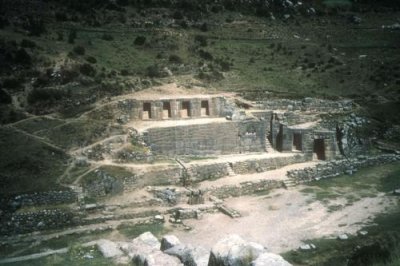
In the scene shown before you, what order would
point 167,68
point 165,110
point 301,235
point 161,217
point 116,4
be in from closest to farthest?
1. point 301,235
2. point 161,217
3. point 165,110
4. point 167,68
5. point 116,4

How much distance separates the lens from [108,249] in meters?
21.5

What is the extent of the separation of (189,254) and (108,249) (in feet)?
16.6

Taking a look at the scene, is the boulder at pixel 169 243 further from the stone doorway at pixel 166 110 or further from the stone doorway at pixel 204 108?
the stone doorway at pixel 204 108

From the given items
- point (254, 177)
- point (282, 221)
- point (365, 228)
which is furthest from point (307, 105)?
point (365, 228)

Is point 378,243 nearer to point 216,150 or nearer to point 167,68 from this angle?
point 216,150

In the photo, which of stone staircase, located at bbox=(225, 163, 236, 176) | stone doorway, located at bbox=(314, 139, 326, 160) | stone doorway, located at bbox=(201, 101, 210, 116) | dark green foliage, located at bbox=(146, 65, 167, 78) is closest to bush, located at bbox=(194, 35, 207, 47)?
dark green foliage, located at bbox=(146, 65, 167, 78)

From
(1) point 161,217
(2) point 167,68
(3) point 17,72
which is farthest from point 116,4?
(1) point 161,217

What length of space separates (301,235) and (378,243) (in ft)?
11.2

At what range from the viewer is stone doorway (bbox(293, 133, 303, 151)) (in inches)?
1373

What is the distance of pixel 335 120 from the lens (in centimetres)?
3734

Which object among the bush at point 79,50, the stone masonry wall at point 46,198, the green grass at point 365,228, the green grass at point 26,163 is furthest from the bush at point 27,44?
the green grass at point 365,228

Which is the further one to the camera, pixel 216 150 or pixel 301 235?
pixel 216 150

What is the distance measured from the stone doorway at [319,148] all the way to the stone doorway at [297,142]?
1.02 metres

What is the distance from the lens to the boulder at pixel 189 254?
16781mm
